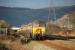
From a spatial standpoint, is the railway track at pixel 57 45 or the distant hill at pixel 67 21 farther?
the distant hill at pixel 67 21

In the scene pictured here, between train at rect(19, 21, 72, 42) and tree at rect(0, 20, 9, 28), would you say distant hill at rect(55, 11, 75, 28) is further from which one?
tree at rect(0, 20, 9, 28)

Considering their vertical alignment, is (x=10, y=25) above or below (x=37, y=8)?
below

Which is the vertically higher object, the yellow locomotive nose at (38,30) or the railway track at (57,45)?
the yellow locomotive nose at (38,30)

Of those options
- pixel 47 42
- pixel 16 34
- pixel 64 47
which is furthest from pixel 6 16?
pixel 64 47

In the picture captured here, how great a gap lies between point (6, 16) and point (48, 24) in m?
0.74

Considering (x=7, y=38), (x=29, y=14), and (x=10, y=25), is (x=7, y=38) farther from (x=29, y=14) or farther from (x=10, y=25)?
(x=29, y=14)

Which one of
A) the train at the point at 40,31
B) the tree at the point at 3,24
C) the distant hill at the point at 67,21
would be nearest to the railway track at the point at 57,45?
the train at the point at 40,31

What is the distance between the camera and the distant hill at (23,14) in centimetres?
329

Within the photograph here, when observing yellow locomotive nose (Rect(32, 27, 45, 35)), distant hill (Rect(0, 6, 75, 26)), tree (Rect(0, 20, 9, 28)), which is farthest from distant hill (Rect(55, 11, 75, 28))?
tree (Rect(0, 20, 9, 28))

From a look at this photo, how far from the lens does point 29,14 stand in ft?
11.0

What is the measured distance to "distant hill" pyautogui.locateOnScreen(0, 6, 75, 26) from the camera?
10.8 ft

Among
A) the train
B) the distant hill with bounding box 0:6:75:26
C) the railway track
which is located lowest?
the railway track

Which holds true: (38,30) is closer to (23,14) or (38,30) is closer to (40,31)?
(40,31)

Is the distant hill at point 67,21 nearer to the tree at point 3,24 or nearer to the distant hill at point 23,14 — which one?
the distant hill at point 23,14
